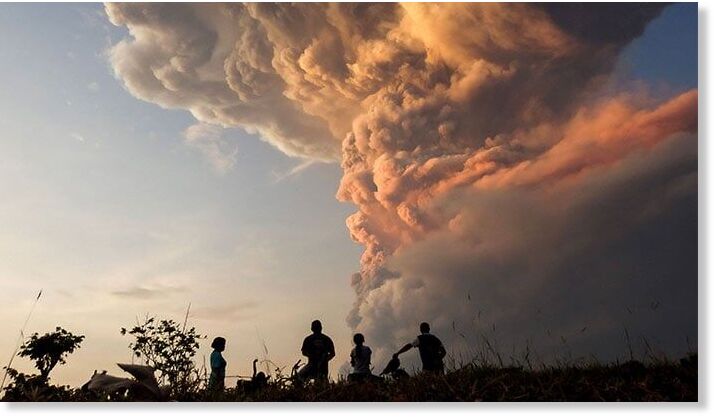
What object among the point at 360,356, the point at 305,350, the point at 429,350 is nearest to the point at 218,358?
the point at 305,350

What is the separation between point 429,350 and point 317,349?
172 cm

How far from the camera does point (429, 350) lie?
8.81 m

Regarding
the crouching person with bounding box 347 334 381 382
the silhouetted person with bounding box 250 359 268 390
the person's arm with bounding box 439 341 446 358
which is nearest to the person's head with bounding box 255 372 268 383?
the silhouetted person with bounding box 250 359 268 390

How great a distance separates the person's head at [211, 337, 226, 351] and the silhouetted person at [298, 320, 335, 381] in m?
1.21

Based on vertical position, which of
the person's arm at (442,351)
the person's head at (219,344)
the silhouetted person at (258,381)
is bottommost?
the silhouetted person at (258,381)

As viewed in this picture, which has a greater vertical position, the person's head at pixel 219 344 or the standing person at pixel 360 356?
the person's head at pixel 219 344

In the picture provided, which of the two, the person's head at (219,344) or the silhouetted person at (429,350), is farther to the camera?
the person's head at (219,344)

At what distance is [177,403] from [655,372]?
5186 mm

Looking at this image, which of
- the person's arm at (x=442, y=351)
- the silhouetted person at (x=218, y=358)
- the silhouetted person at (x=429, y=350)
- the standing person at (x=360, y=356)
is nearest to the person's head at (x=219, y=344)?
the silhouetted person at (x=218, y=358)

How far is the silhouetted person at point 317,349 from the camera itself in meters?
8.99

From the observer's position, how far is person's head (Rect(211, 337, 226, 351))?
29.4 ft

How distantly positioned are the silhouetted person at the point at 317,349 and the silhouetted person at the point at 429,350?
1323 mm

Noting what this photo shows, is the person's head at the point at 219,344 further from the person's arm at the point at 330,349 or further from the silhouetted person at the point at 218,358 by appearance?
the person's arm at the point at 330,349
